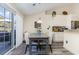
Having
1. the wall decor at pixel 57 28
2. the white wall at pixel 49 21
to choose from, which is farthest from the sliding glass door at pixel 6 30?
the wall decor at pixel 57 28

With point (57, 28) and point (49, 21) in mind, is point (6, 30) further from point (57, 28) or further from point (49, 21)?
point (57, 28)

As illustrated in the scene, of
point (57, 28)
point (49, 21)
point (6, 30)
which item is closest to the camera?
point (6, 30)

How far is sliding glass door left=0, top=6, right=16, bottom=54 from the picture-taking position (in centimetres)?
430

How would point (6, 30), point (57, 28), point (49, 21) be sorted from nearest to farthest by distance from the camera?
point (6, 30) < point (49, 21) < point (57, 28)

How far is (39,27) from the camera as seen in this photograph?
8047 mm

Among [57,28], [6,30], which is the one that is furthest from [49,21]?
[6,30]

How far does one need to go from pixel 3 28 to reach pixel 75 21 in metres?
4.26

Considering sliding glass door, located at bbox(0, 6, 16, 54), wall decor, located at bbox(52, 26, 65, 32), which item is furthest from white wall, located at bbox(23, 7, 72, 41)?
sliding glass door, located at bbox(0, 6, 16, 54)

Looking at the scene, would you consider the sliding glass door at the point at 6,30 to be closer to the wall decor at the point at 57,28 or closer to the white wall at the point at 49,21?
the white wall at the point at 49,21

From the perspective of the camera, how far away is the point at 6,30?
477cm

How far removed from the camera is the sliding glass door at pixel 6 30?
14.1ft

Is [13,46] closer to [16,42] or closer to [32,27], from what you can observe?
[16,42]

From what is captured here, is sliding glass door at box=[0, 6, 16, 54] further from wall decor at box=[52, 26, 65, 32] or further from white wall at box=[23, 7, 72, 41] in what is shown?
wall decor at box=[52, 26, 65, 32]
